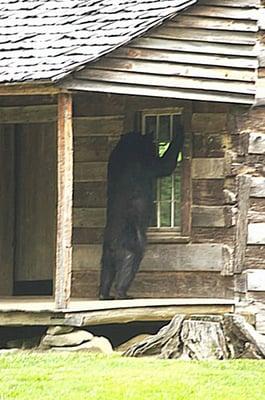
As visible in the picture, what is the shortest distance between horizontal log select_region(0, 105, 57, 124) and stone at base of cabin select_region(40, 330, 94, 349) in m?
3.44

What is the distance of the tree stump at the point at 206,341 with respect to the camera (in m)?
10.9

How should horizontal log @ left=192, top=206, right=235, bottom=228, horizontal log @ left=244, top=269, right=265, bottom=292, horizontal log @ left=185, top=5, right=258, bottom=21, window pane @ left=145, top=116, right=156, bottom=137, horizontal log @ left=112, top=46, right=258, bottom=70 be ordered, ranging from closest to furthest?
horizontal log @ left=112, top=46, right=258, bottom=70 → horizontal log @ left=185, top=5, right=258, bottom=21 → horizontal log @ left=244, top=269, right=265, bottom=292 → horizontal log @ left=192, top=206, right=235, bottom=228 → window pane @ left=145, top=116, right=156, bottom=137

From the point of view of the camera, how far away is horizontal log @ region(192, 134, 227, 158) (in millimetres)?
14078

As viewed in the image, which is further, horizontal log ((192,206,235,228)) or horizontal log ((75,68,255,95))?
horizontal log ((192,206,235,228))

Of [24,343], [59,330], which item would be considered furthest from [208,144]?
[24,343]

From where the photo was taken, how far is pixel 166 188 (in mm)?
14617

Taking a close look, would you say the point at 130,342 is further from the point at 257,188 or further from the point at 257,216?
the point at 257,188

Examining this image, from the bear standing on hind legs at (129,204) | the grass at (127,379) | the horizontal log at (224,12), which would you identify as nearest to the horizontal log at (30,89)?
the bear standing on hind legs at (129,204)

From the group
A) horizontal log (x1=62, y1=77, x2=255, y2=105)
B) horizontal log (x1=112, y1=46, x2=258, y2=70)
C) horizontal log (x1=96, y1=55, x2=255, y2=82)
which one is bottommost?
horizontal log (x1=62, y1=77, x2=255, y2=105)

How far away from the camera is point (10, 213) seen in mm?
15844

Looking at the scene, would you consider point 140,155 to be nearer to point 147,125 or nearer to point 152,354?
point 147,125

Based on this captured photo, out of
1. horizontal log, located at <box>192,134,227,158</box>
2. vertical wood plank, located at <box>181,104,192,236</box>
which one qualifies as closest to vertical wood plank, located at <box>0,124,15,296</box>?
vertical wood plank, located at <box>181,104,192,236</box>

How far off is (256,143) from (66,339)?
3331 millimetres

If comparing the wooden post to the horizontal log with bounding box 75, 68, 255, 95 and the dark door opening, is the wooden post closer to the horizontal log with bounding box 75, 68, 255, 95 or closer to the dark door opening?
the horizontal log with bounding box 75, 68, 255, 95
